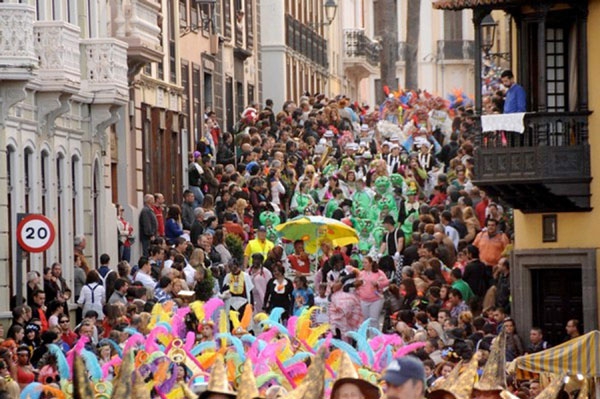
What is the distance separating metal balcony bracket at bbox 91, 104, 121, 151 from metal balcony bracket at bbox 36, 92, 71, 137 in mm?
2703

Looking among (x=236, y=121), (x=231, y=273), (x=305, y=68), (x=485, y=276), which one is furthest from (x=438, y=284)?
(x=305, y=68)

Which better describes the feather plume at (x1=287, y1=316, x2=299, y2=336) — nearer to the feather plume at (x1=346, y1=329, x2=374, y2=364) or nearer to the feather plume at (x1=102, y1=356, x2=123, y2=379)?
the feather plume at (x1=346, y1=329, x2=374, y2=364)

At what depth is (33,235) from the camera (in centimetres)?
2878

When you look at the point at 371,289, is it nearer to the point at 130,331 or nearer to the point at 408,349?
the point at 130,331

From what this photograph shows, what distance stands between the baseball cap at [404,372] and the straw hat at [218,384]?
3.96 ft

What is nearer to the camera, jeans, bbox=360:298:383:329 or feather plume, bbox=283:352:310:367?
feather plume, bbox=283:352:310:367

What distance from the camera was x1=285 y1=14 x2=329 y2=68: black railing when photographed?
234 feet

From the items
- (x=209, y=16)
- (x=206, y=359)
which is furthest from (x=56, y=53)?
(x=209, y=16)

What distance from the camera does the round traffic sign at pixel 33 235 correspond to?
28625 mm

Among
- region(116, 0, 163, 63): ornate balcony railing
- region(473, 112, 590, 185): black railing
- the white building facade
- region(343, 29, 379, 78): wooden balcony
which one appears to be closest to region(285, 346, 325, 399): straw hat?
region(473, 112, 590, 185): black railing

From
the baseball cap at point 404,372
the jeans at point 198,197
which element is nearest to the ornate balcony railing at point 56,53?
the jeans at point 198,197

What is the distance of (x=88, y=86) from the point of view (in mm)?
37531

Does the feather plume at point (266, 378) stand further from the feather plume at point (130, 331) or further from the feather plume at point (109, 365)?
the feather plume at point (130, 331)

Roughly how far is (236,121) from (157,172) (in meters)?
13.4
